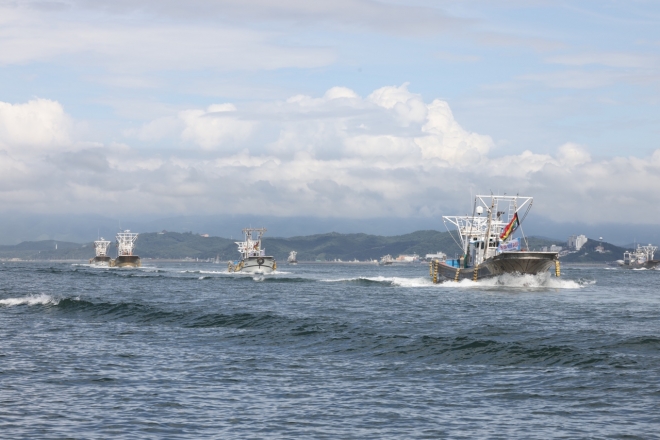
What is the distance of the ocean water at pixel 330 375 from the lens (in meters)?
20.6

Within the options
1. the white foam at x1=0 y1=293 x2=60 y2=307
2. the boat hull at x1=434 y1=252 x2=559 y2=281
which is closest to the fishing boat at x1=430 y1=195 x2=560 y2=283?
the boat hull at x1=434 y1=252 x2=559 y2=281

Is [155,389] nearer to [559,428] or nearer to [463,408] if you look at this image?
[463,408]

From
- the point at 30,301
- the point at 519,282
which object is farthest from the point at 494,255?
the point at 30,301

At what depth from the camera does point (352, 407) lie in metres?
22.8

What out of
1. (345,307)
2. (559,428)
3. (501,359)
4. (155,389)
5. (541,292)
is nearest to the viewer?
(559,428)

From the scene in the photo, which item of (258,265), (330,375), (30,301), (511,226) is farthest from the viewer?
(258,265)

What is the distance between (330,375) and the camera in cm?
2827

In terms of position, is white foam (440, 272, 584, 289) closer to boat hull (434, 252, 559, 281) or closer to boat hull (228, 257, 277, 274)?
boat hull (434, 252, 559, 281)

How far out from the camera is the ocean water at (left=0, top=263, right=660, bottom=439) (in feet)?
67.7

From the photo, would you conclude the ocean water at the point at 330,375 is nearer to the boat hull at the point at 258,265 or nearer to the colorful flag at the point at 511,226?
the colorful flag at the point at 511,226

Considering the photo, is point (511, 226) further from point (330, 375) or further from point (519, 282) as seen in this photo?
point (330, 375)

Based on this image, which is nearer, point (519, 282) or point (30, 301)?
point (30, 301)

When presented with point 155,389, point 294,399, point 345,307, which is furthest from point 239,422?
point 345,307

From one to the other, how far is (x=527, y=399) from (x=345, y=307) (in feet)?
120
